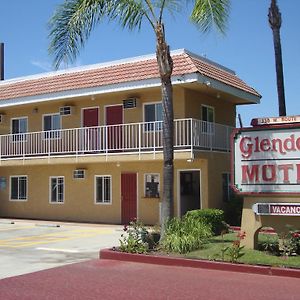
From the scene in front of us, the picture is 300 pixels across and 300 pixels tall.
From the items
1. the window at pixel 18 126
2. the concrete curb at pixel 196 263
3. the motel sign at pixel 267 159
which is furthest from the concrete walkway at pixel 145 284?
the window at pixel 18 126

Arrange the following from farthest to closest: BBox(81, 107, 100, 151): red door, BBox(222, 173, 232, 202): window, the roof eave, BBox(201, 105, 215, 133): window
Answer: BBox(222, 173, 232, 202): window → BBox(81, 107, 100, 151): red door → BBox(201, 105, 215, 133): window → the roof eave

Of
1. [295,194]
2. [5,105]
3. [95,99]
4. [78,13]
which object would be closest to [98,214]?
[95,99]

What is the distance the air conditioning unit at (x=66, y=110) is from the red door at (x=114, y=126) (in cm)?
209

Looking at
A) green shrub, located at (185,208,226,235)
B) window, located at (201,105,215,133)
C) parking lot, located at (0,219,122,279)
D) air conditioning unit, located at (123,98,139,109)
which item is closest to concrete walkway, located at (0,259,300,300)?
parking lot, located at (0,219,122,279)

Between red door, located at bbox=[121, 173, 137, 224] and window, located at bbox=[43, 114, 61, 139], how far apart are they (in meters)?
4.16

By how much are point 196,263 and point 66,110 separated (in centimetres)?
1492

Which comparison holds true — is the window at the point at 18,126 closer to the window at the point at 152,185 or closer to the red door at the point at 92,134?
the red door at the point at 92,134

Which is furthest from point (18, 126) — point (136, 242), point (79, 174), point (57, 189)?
point (136, 242)

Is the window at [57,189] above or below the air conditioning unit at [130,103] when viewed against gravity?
below

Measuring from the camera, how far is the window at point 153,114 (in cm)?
2131

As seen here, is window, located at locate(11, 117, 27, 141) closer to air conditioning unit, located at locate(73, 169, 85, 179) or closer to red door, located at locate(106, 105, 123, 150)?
air conditioning unit, located at locate(73, 169, 85, 179)

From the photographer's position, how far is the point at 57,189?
2527 centimetres

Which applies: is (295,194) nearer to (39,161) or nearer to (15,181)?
(39,161)

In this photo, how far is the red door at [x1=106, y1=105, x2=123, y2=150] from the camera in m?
21.7
